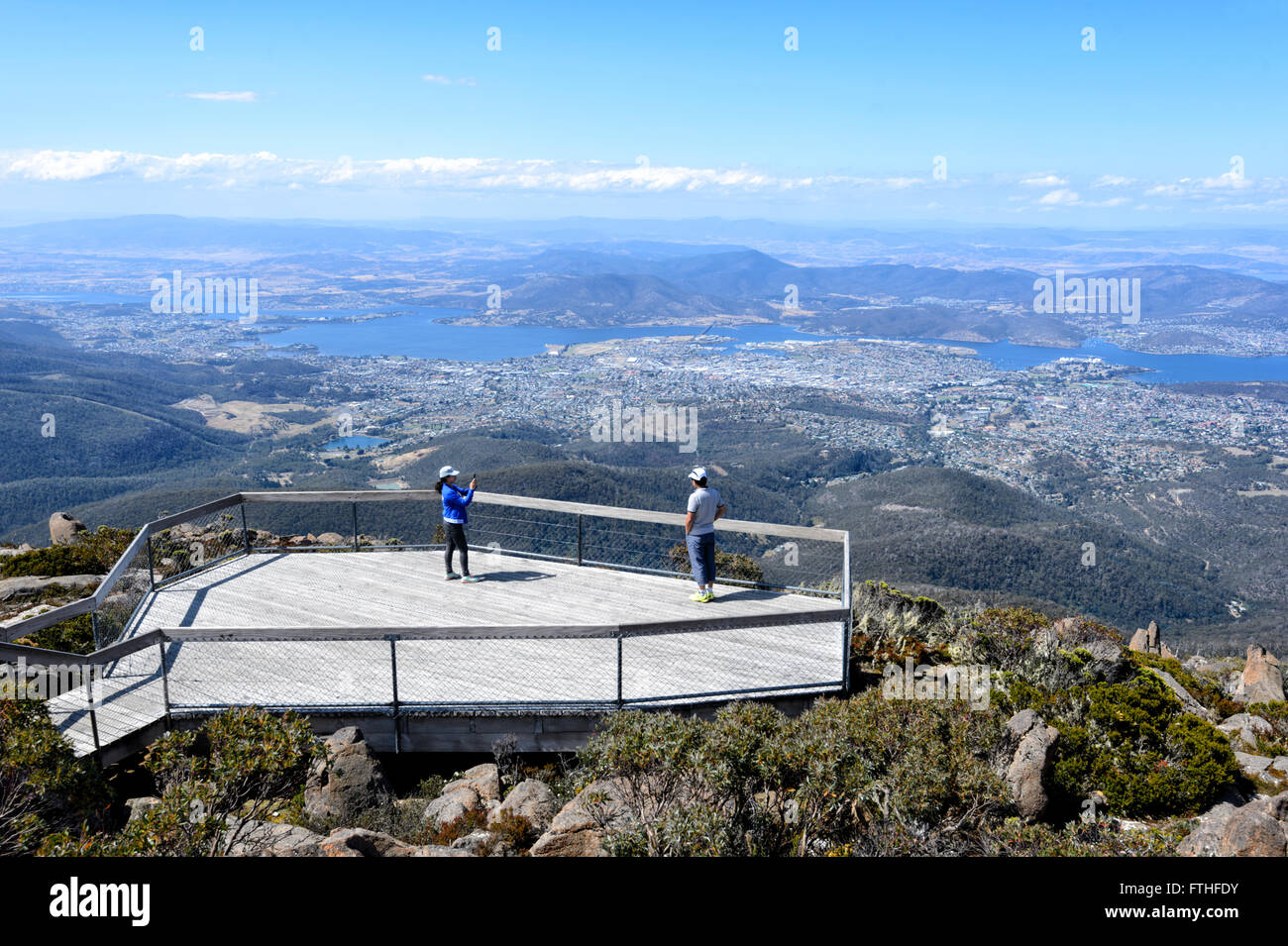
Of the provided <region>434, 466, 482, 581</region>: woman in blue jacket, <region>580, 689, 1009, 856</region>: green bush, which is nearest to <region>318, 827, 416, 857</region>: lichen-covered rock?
<region>580, 689, 1009, 856</region>: green bush

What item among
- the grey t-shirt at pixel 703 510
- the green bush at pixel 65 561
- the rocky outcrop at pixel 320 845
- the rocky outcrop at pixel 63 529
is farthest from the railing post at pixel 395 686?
the rocky outcrop at pixel 63 529

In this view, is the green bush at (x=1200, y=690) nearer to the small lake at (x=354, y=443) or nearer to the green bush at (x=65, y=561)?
the green bush at (x=65, y=561)

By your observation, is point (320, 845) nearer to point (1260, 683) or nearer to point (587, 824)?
point (587, 824)

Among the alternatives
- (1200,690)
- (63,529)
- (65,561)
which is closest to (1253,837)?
(1200,690)

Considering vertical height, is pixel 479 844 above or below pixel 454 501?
below

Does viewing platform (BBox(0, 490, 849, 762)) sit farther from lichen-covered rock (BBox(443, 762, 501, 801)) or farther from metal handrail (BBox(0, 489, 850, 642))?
lichen-covered rock (BBox(443, 762, 501, 801))
